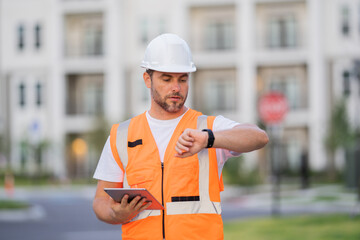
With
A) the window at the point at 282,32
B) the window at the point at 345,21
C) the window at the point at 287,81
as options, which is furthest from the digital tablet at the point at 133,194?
the window at the point at 345,21

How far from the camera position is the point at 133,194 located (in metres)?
3.51

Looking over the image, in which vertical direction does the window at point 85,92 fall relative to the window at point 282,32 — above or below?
below

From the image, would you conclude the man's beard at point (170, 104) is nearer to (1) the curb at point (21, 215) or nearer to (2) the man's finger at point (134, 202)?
(2) the man's finger at point (134, 202)

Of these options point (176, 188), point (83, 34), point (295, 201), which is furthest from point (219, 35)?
point (176, 188)

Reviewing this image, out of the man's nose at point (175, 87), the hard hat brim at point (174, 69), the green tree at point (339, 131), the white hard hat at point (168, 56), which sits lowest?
the green tree at point (339, 131)

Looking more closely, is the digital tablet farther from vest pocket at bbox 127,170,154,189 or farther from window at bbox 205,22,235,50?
window at bbox 205,22,235,50

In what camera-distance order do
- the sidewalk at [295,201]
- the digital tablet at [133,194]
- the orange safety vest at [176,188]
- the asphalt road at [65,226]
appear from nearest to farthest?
the digital tablet at [133,194] → the orange safety vest at [176,188] → the asphalt road at [65,226] → the sidewalk at [295,201]

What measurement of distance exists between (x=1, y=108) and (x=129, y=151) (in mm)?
42896

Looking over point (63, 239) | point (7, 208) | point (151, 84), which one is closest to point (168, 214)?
point (151, 84)

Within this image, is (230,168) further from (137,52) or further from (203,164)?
(203,164)

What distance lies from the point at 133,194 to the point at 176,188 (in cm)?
28

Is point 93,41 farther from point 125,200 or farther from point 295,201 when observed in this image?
point 125,200

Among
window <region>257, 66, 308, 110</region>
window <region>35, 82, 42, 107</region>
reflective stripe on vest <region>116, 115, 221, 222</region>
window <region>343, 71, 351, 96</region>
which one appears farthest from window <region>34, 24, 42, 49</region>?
reflective stripe on vest <region>116, 115, 221, 222</region>

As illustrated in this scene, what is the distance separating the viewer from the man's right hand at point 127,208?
139 inches
